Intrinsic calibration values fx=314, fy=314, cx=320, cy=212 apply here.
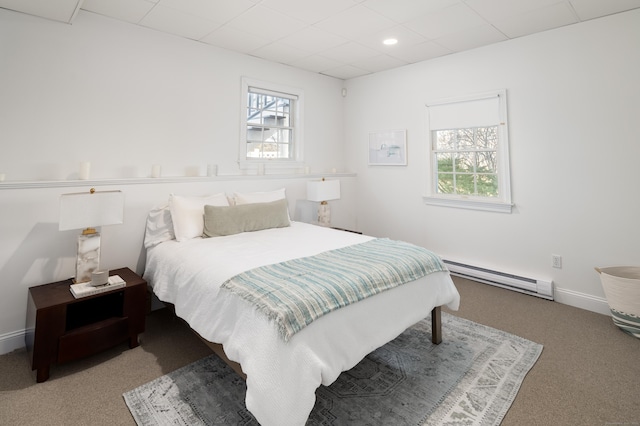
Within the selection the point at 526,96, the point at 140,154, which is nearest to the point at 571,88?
the point at 526,96

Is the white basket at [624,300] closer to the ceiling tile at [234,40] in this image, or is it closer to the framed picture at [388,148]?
the framed picture at [388,148]

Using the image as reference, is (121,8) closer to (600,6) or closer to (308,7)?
(308,7)

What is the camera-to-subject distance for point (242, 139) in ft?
12.3

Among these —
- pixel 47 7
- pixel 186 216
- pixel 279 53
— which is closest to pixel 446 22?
pixel 279 53

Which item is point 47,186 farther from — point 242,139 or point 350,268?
point 350,268

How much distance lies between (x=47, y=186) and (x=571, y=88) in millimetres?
4678

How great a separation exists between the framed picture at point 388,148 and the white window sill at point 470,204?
66 cm

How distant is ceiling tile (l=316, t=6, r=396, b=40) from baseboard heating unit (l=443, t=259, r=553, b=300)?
282 centimetres

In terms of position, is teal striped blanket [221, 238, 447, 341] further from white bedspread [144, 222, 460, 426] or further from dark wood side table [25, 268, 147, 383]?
dark wood side table [25, 268, 147, 383]

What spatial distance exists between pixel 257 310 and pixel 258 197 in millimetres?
2091

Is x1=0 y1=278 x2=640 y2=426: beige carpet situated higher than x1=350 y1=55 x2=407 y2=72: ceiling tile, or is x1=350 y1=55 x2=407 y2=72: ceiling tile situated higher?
x1=350 y1=55 x2=407 y2=72: ceiling tile

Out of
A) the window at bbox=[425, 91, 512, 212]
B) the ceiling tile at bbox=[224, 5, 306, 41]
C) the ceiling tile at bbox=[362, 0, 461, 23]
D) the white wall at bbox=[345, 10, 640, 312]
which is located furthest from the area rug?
the ceiling tile at bbox=[224, 5, 306, 41]

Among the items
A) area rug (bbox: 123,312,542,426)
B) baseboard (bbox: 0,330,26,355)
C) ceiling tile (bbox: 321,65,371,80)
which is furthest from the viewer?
ceiling tile (bbox: 321,65,371,80)

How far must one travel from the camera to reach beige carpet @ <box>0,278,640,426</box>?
171 cm
